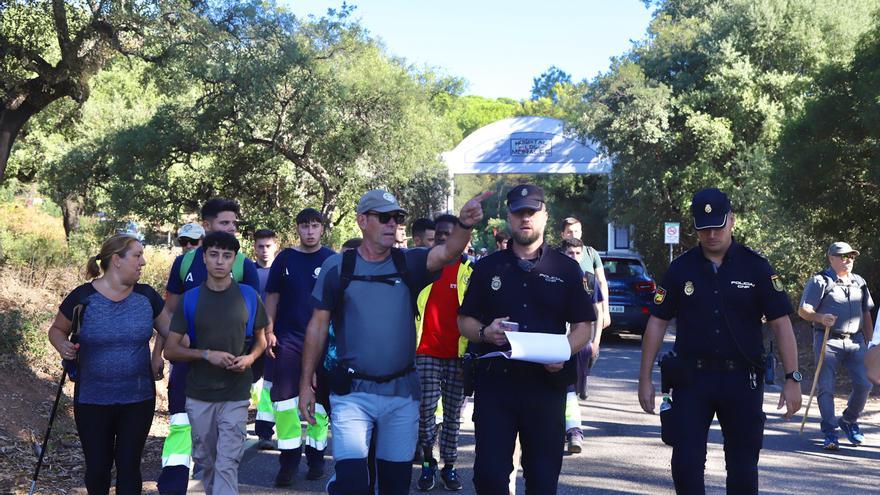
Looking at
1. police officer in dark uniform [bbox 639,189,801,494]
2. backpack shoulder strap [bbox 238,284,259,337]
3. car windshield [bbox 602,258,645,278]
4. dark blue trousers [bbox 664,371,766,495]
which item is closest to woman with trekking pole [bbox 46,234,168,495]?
backpack shoulder strap [bbox 238,284,259,337]

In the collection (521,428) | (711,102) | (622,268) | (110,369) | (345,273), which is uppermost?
(711,102)

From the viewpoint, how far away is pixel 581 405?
39.9 feet

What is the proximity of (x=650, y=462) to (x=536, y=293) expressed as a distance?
3911 mm

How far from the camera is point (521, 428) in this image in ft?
17.1

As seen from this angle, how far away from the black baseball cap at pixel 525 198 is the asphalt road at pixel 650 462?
300 cm

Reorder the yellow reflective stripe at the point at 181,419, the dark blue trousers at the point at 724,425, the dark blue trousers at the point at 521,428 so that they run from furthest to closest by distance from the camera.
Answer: the yellow reflective stripe at the point at 181,419, the dark blue trousers at the point at 724,425, the dark blue trousers at the point at 521,428

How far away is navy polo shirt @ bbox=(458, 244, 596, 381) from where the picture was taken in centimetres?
523

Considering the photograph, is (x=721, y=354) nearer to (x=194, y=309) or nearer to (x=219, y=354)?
(x=219, y=354)

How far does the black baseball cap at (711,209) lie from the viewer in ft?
18.0

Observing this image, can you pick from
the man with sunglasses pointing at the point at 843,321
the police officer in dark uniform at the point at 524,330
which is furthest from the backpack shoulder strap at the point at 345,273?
the man with sunglasses pointing at the point at 843,321

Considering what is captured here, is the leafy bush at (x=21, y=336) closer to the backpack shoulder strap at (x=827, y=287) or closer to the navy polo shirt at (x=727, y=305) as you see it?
the navy polo shirt at (x=727, y=305)

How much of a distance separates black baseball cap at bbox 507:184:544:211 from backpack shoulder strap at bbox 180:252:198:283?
2.59 meters

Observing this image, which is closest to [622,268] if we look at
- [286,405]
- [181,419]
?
[286,405]

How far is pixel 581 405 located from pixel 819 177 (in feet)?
27.2
